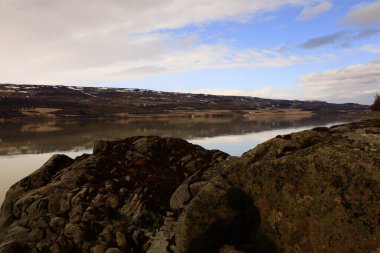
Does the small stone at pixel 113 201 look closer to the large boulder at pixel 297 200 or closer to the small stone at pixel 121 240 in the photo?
the small stone at pixel 121 240

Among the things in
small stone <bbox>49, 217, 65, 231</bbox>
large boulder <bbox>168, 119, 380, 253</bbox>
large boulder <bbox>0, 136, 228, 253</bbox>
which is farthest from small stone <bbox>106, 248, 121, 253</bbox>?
small stone <bbox>49, 217, 65, 231</bbox>

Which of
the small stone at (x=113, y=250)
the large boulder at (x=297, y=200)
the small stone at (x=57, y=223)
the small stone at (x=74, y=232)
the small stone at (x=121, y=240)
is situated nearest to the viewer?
the large boulder at (x=297, y=200)

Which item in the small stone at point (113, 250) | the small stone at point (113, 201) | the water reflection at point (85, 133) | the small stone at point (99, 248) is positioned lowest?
the water reflection at point (85, 133)

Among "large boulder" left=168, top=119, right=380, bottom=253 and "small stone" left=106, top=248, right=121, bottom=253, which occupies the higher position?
"large boulder" left=168, top=119, right=380, bottom=253

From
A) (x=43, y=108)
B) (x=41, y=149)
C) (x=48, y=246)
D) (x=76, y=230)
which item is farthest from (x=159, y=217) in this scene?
(x=43, y=108)

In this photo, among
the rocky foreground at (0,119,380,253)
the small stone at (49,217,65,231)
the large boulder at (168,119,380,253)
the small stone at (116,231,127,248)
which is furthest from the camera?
the small stone at (49,217,65,231)

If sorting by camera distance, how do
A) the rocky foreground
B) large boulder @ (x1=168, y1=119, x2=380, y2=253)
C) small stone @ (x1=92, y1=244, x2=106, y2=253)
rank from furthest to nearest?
small stone @ (x1=92, y1=244, x2=106, y2=253) → the rocky foreground → large boulder @ (x1=168, y1=119, x2=380, y2=253)

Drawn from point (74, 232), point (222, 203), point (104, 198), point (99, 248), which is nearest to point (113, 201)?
point (104, 198)

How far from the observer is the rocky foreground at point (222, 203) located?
26.7 feet

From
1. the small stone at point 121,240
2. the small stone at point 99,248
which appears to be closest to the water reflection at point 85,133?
the small stone at point 121,240

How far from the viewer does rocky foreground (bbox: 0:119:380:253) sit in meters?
8.13

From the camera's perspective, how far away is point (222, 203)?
9633 millimetres

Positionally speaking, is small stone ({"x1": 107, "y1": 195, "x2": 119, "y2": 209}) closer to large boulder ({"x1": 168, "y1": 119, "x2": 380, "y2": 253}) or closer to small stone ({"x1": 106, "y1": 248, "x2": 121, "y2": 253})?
small stone ({"x1": 106, "y1": 248, "x2": 121, "y2": 253})

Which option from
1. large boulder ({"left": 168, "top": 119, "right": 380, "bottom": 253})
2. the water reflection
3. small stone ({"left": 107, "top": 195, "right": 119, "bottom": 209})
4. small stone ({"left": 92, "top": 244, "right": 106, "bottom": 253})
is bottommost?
the water reflection
